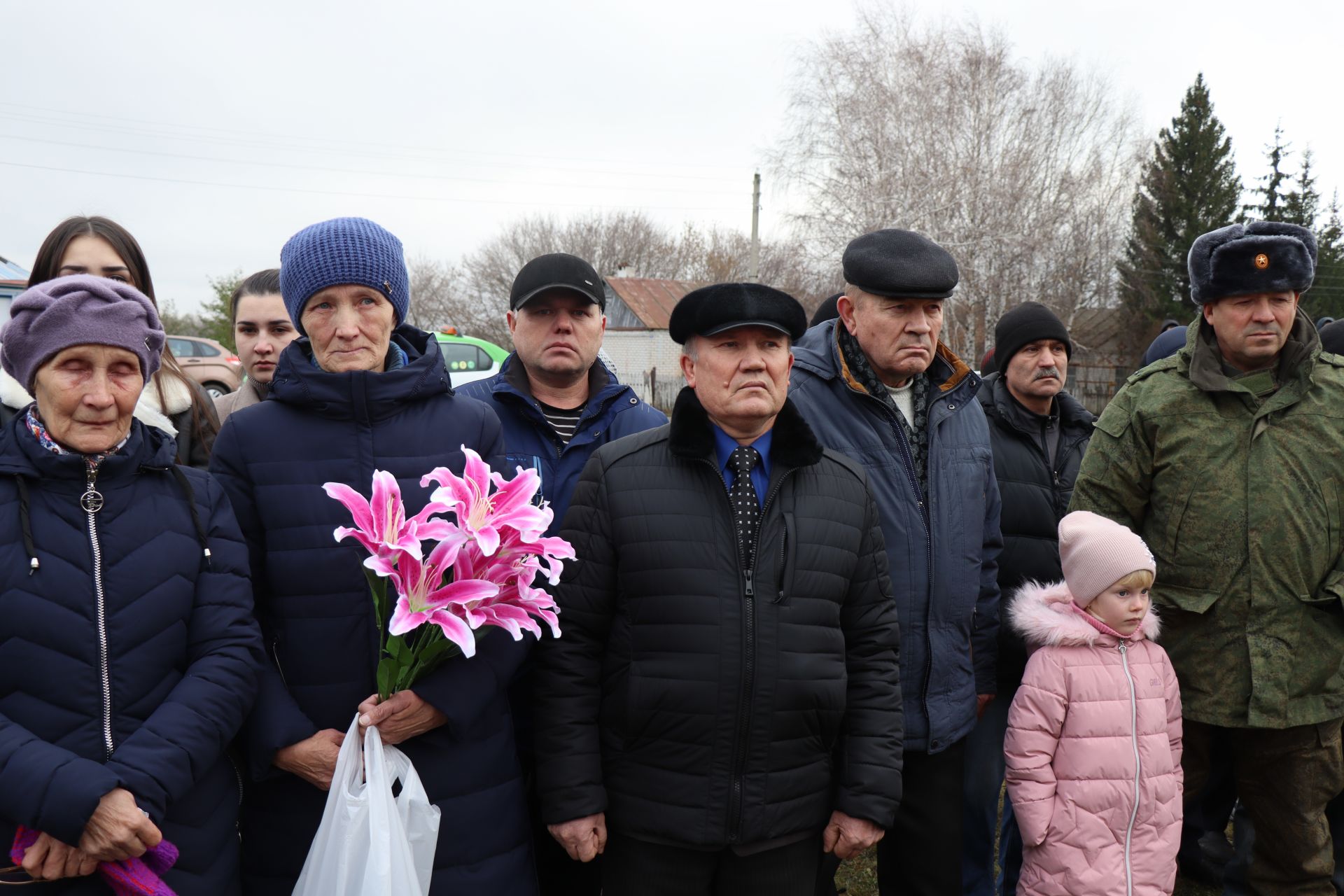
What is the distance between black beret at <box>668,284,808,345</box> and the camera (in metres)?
A: 2.46

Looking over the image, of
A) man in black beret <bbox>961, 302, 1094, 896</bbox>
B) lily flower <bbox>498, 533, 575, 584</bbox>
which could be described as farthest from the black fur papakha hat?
lily flower <bbox>498, 533, 575, 584</bbox>

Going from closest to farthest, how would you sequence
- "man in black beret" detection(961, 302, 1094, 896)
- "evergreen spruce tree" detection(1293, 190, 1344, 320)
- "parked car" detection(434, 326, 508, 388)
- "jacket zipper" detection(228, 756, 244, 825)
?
"jacket zipper" detection(228, 756, 244, 825) → "man in black beret" detection(961, 302, 1094, 896) → "parked car" detection(434, 326, 508, 388) → "evergreen spruce tree" detection(1293, 190, 1344, 320)

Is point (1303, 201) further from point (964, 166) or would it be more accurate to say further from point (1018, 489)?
point (1018, 489)

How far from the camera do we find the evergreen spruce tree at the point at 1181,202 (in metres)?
31.1

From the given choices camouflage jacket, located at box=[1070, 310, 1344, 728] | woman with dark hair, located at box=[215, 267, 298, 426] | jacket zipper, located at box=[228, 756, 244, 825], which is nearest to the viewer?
jacket zipper, located at box=[228, 756, 244, 825]

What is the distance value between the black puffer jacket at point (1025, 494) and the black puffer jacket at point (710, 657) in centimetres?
119

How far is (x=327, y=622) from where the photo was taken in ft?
7.39

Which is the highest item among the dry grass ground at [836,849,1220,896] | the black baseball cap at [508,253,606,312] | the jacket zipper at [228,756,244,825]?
the black baseball cap at [508,253,606,312]

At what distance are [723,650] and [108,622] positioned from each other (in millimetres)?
1352

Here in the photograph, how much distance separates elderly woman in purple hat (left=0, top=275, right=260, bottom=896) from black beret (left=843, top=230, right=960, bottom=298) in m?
1.88

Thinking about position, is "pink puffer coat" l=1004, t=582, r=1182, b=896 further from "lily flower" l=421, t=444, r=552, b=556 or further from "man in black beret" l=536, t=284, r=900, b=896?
"lily flower" l=421, t=444, r=552, b=556

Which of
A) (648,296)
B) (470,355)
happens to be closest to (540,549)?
(470,355)

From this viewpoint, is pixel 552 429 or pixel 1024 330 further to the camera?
pixel 1024 330

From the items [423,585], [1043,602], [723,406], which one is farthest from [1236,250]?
[423,585]
